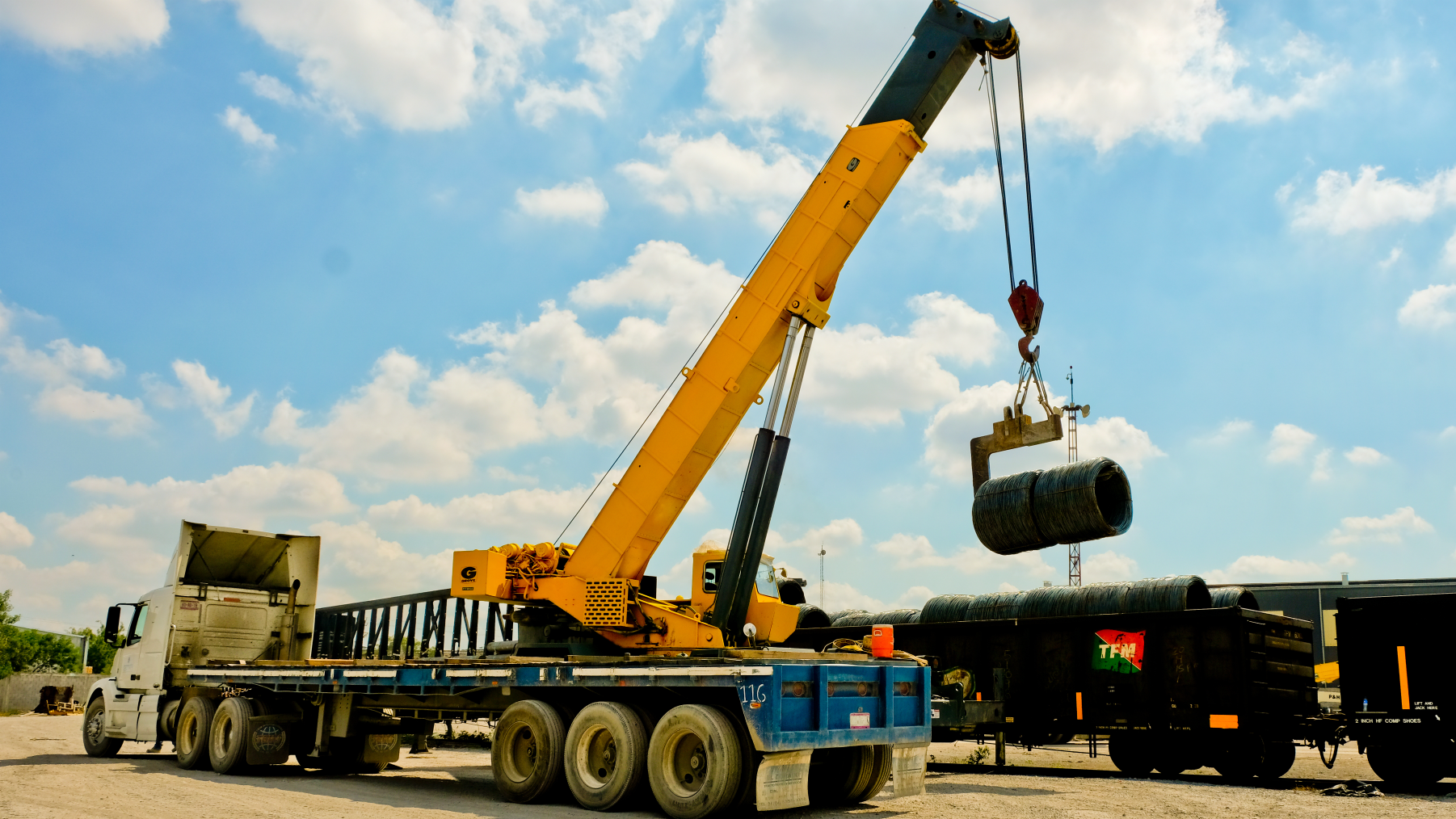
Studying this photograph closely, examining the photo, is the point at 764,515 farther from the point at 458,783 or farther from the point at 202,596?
the point at 202,596

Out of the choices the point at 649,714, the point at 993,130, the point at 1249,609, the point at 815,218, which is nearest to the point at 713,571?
the point at 649,714

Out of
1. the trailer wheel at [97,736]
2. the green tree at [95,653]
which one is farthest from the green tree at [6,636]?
the trailer wheel at [97,736]

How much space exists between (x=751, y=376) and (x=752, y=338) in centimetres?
50

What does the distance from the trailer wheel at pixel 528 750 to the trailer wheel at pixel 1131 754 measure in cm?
925

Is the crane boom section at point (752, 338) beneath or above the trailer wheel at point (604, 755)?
above

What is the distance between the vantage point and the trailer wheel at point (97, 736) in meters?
17.7

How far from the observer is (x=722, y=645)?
11938 millimetres

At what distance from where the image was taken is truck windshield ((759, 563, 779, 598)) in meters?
13.1

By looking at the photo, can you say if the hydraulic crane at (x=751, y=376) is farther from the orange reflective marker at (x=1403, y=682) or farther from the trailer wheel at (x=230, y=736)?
the orange reflective marker at (x=1403, y=682)

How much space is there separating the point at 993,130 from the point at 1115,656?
25.9 feet

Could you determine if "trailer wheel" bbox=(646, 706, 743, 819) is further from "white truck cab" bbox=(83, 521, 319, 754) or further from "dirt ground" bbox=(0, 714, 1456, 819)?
"white truck cab" bbox=(83, 521, 319, 754)

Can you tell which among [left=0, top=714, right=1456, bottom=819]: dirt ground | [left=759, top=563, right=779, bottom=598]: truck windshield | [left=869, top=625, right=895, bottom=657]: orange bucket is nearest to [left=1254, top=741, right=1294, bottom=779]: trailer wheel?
[left=0, top=714, right=1456, bottom=819]: dirt ground

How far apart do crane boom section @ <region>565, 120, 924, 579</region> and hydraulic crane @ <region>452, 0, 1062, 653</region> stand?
0.5 inches

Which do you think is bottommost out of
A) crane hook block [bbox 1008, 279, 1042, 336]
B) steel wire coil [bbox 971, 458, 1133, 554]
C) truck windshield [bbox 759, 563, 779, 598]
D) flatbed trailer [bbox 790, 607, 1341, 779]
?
flatbed trailer [bbox 790, 607, 1341, 779]
